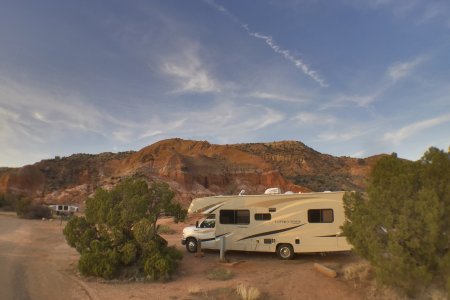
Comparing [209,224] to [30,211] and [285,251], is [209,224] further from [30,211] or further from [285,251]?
[30,211]

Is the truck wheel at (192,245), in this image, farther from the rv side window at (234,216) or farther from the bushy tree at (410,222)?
the bushy tree at (410,222)

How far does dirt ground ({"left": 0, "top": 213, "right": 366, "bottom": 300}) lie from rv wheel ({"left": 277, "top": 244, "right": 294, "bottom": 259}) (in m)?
0.33

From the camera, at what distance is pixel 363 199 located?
11.9 meters

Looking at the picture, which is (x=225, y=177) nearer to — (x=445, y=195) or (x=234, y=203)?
(x=234, y=203)

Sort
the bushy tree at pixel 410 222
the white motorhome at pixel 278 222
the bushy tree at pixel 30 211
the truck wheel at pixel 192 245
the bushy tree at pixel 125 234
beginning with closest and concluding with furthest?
the bushy tree at pixel 410 222
the bushy tree at pixel 125 234
the white motorhome at pixel 278 222
the truck wheel at pixel 192 245
the bushy tree at pixel 30 211

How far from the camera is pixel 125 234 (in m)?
14.9

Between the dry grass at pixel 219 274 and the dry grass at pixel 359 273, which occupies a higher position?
the dry grass at pixel 359 273

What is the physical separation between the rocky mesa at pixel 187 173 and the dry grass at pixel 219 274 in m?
39.1

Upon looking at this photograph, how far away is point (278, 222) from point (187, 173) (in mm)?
48536

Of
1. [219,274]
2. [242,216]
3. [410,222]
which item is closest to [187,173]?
[242,216]

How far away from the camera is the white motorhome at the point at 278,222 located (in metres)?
15.9

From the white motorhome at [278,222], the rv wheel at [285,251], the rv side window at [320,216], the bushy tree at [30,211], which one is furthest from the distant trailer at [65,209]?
the rv side window at [320,216]

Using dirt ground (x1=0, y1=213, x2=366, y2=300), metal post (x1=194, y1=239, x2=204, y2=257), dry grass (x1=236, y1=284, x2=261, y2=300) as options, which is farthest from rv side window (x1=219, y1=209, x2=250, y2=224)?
dry grass (x1=236, y1=284, x2=261, y2=300)

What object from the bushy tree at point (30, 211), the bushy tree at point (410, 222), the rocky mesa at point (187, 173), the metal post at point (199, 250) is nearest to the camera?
the bushy tree at point (410, 222)
